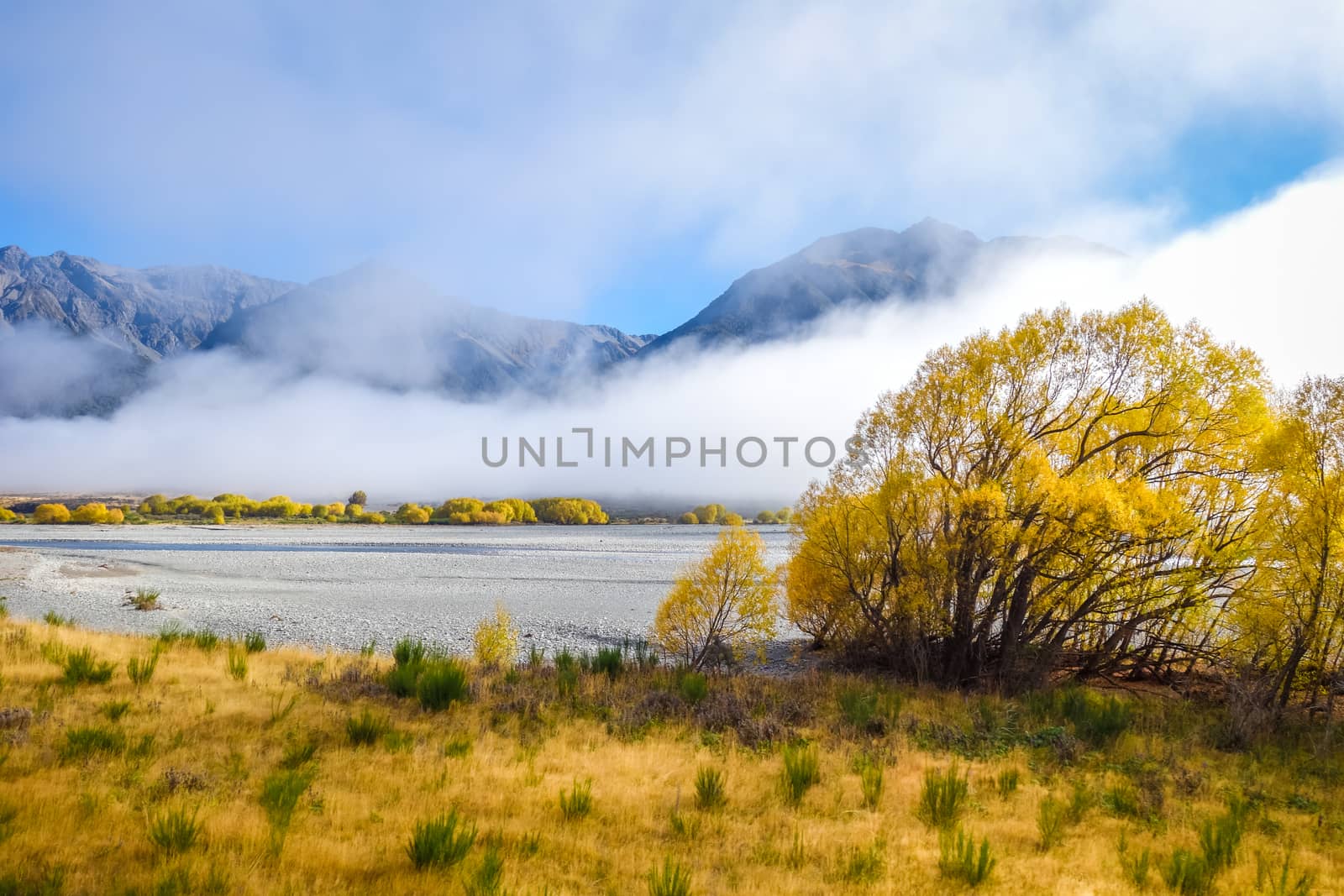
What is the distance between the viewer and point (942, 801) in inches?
260

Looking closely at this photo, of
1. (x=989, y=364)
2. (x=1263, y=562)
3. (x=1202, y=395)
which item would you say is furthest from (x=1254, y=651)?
(x=989, y=364)

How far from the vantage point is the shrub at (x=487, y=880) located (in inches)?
170

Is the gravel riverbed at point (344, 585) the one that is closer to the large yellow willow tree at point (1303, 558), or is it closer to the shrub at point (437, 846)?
the large yellow willow tree at point (1303, 558)

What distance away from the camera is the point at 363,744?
7836mm

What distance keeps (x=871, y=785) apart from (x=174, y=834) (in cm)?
628

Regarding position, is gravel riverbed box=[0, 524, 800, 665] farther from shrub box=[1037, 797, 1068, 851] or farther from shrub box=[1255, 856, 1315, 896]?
shrub box=[1255, 856, 1315, 896]

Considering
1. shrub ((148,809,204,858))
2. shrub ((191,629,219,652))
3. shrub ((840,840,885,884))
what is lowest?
shrub ((191,629,219,652))

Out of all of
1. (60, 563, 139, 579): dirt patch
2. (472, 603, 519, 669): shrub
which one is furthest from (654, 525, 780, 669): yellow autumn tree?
(60, 563, 139, 579): dirt patch

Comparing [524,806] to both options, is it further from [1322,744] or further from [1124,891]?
[1322,744]

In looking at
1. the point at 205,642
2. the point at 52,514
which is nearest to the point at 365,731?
the point at 205,642

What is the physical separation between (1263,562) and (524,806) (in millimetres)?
13441

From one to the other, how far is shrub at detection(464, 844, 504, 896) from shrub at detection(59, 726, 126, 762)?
4.91 metres

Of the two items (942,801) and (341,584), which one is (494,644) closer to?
(942,801)

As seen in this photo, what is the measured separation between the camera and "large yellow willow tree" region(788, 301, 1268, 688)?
13.2 meters
